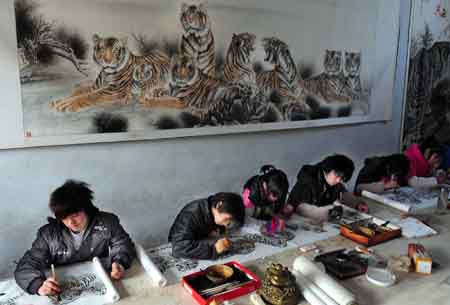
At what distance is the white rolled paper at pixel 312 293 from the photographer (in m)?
1.32

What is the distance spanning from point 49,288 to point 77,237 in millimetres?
325

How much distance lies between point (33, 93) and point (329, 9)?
8.29ft

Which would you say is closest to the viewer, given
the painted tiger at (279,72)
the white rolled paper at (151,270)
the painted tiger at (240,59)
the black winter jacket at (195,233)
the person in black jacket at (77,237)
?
the white rolled paper at (151,270)

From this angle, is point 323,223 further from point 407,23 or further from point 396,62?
point 407,23

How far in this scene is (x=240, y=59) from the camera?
294 cm

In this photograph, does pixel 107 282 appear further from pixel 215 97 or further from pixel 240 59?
pixel 240 59

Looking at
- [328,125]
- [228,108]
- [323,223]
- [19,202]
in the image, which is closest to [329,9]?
[328,125]

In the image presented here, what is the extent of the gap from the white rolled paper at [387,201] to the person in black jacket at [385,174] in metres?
0.15

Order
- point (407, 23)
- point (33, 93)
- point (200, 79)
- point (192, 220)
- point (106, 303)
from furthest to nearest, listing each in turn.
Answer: point (407, 23) → point (200, 79) → point (33, 93) → point (192, 220) → point (106, 303)

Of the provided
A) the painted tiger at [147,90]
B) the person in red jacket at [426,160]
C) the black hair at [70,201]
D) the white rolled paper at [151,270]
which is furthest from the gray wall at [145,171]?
the white rolled paper at [151,270]

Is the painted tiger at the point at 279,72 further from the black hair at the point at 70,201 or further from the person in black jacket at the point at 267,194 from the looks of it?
the black hair at the point at 70,201

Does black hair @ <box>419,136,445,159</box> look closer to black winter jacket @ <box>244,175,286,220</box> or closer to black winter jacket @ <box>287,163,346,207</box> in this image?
black winter jacket @ <box>287,163,346,207</box>

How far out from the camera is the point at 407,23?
4000 millimetres

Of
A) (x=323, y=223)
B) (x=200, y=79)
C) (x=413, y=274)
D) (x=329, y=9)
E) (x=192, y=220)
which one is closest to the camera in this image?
(x=413, y=274)
